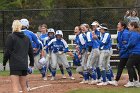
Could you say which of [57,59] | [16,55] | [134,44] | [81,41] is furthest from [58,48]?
[16,55]

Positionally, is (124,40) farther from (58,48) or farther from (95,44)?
(58,48)

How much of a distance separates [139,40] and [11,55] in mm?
5030

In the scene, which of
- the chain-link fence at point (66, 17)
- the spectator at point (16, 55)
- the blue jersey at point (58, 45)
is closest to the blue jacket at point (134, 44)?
the blue jersey at point (58, 45)

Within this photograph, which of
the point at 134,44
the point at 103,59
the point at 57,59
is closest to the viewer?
the point at 134,44

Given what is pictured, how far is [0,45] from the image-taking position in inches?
913

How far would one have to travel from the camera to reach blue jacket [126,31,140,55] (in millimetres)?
14317

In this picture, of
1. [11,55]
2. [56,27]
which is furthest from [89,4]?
[11,55]

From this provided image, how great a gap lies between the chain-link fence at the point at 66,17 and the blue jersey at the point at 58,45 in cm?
587

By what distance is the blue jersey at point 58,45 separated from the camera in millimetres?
16875

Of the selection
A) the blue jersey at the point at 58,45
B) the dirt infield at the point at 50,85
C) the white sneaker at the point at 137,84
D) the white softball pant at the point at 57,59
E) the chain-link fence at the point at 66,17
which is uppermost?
the chain-link fence at the point at 66,17

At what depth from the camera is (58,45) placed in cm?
1692

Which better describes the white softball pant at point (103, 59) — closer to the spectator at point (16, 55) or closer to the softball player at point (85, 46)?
the softball player at point (85, 46)

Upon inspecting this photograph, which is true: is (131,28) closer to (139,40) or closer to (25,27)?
(139,40)

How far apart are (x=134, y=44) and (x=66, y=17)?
382 inches
